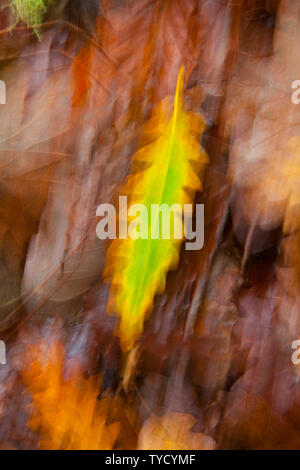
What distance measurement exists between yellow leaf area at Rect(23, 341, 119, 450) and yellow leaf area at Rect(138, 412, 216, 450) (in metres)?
0.04

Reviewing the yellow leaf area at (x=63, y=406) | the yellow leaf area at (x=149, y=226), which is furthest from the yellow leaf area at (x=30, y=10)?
the yellow leaf area at (x=63, y=406)

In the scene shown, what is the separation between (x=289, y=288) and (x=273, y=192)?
0.11 m

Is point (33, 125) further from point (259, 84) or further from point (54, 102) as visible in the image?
point (259, 84)

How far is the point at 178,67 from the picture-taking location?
52cm

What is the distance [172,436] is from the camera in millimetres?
525

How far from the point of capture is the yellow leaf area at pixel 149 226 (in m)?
0.52

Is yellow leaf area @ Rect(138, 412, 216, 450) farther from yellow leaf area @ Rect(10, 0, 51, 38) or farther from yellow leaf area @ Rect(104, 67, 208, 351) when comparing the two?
yellow leaf area @ Rect(10, 0, 51, 38)

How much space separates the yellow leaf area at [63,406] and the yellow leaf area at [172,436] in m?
0.04

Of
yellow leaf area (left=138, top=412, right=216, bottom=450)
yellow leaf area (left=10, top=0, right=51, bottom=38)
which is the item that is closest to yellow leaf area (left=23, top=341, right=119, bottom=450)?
yellow leaf area (left=138, top=412, right=216, bottom=450)

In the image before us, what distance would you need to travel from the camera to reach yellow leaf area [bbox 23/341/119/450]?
518mm

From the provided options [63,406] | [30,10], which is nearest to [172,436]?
[63,406]

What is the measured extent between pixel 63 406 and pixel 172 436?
5.0 inches

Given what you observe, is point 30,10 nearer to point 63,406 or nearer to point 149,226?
point 149,226

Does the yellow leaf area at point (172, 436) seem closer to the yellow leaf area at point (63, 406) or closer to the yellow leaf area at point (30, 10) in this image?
the yellow leaf area at point (63, 406)
